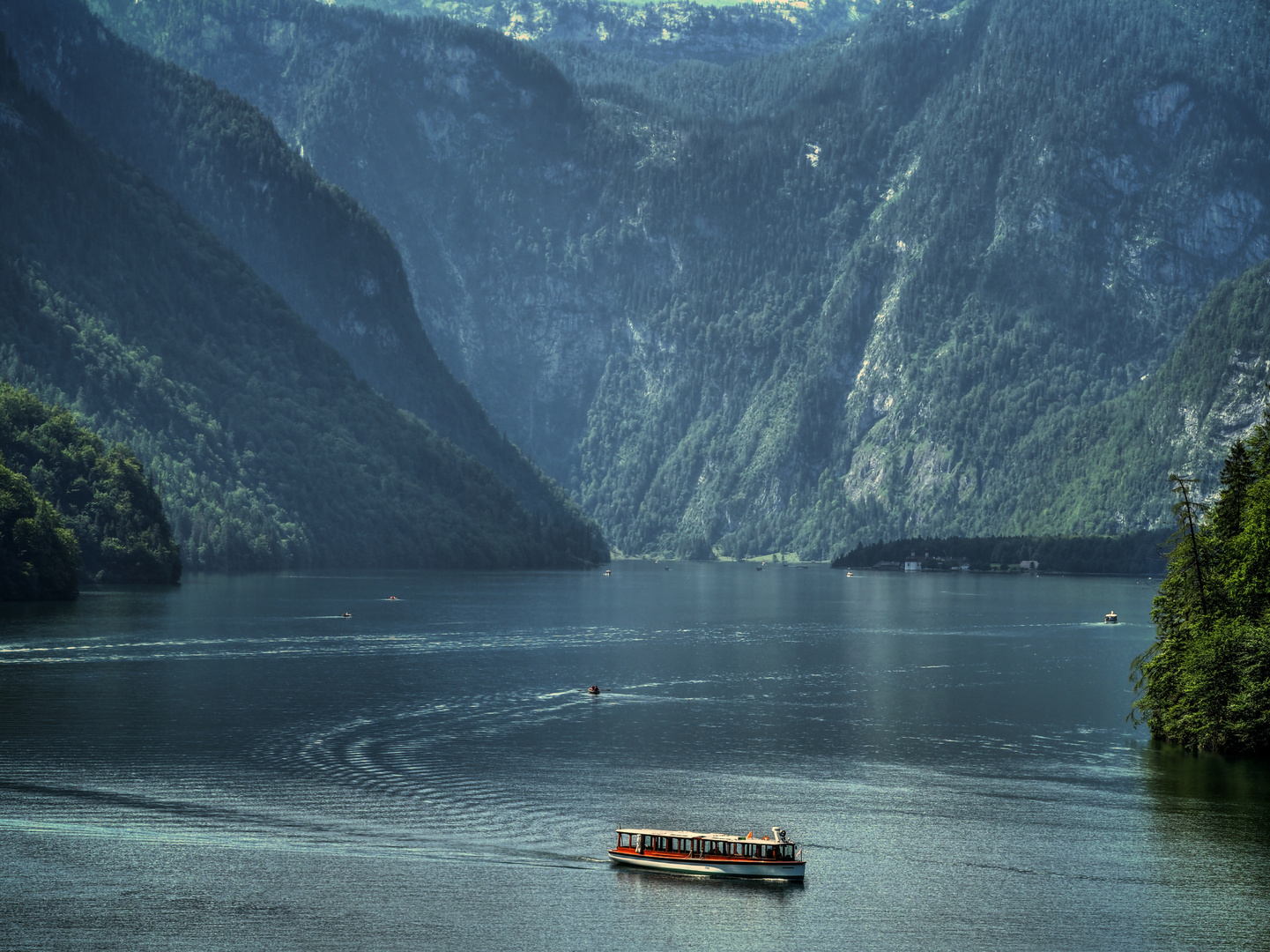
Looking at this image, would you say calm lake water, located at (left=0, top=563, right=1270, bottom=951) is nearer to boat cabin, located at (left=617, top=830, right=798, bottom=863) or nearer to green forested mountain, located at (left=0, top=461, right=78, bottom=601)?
boat cabin, located at (left=617, top=830, right=798, bottom=863)

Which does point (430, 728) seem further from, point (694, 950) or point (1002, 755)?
point (694, 950)

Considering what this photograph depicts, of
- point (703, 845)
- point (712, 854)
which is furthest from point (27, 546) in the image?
point (712, 854)

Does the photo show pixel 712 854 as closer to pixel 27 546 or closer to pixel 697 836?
pixel 697 836

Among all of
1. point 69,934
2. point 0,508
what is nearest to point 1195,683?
point 69,934

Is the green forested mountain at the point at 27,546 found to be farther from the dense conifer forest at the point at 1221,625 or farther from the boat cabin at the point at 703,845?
the boat cabin at the point at 703,845

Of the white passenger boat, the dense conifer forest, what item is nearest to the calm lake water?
the white passenger boat
